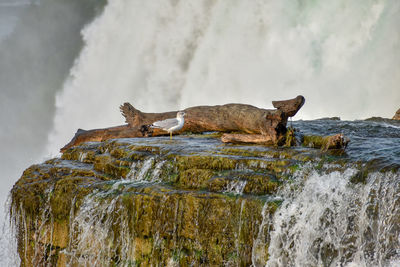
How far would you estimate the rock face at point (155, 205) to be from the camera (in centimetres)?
562

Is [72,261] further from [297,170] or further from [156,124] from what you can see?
[297,170]

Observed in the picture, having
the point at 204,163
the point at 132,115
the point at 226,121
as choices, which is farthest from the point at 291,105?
the point at 132,115

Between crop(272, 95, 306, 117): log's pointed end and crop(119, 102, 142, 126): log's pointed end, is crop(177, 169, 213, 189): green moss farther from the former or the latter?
crop(119, 102, 142, 126): log's pointed end

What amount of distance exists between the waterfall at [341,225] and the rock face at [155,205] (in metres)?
0.26

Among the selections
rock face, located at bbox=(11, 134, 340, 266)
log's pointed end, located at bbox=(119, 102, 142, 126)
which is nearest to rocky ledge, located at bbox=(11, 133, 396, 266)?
rock face, located at bbox=(11, 134, 340, 266)

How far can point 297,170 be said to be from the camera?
6.04 metres

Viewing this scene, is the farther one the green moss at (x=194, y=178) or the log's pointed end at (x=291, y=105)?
the log's pointed end at (x=291, y=105)

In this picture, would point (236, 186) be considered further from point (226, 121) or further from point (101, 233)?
point (226, 121)

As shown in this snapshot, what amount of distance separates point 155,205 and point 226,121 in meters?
4.08

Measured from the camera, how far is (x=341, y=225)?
5.12m

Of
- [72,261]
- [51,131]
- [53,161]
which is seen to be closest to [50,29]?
[51,131]

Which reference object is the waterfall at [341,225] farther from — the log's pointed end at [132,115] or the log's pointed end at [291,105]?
the log's pointed end at [132,115]

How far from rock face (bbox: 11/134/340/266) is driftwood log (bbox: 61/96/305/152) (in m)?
0.80

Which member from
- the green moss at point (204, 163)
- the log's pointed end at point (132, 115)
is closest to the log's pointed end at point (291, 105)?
the green moss at point (204, 163)
